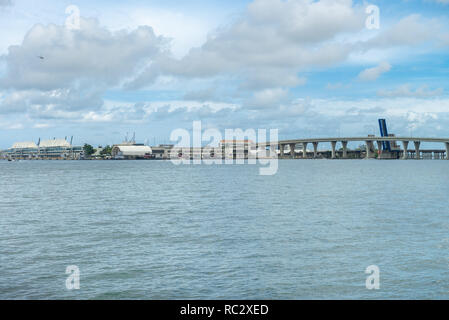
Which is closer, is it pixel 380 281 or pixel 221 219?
pixel 380 281

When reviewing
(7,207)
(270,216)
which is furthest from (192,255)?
(7,207)

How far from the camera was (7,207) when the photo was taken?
3847cm

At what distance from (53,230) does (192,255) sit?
10.4 m

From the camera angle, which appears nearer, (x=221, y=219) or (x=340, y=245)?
(x=340, y=245)

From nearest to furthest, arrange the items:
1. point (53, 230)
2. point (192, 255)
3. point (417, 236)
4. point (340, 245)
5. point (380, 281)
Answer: point (380, 281) < point (192, 255) < point (340, 245) < point (417, 236) < point (53, 230)

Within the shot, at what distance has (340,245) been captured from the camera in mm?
22219
